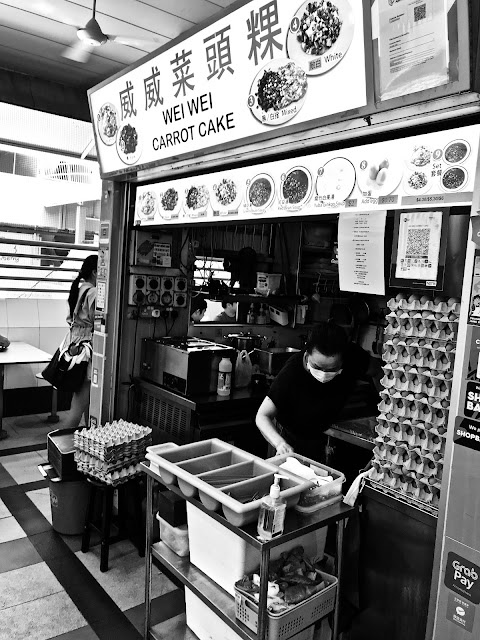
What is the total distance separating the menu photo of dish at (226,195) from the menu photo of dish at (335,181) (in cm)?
61

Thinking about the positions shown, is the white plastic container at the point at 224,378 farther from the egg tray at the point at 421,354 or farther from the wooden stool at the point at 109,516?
the egg tray at the point at 421,354

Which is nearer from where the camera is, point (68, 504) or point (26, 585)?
point (26, 585)

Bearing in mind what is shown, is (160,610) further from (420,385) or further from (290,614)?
(420,385)

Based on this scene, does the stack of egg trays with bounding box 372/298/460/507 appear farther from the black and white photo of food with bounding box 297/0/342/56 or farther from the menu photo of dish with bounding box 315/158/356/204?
the black and white photo of food with bounding box 297/0/342/56

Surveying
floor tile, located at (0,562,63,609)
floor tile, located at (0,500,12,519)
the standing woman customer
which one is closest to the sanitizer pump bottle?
floor tile, located at (0,562,63,609)

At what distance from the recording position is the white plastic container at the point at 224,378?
3.70 metres

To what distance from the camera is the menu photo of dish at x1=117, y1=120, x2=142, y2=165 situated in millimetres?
3393

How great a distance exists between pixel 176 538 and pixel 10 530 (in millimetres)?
1846

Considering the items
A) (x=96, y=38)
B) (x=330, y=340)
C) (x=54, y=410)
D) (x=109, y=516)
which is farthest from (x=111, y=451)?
(x=54, y=410)

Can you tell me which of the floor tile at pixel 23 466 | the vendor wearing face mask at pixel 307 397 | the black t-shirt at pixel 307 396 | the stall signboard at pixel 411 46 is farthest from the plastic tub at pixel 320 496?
the floor tile at pixel 23 466

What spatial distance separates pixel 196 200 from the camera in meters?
3.21

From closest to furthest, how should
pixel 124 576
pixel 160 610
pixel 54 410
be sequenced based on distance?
pixel 160 610, pixel 124 576, pixel 54 410

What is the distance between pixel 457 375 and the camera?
1744 millimetres

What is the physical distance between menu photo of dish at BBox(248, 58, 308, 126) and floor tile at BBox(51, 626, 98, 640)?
2699 millimetres
